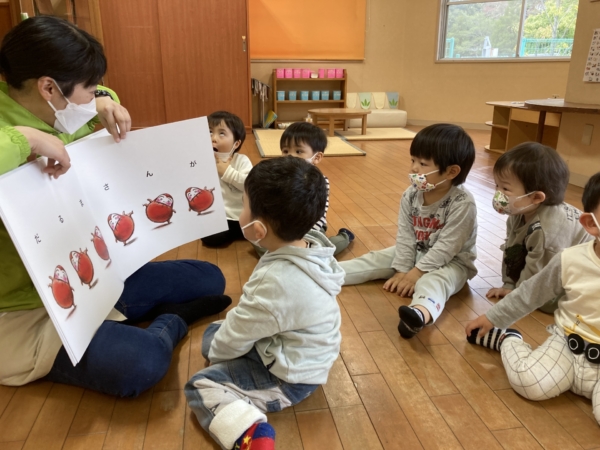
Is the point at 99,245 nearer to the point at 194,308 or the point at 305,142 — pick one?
the point at 194,308

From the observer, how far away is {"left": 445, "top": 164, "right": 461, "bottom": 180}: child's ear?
5.99 feet

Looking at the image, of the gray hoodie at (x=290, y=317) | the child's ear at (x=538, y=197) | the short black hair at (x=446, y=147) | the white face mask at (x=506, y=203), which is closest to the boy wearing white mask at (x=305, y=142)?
the short black hair at (x=446, y=147)

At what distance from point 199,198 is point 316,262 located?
2.36 feet

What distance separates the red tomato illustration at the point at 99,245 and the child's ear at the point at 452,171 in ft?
4.13

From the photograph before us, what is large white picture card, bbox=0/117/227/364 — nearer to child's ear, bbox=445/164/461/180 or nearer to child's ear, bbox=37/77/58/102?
child's ear, bbox=37/77/58/102

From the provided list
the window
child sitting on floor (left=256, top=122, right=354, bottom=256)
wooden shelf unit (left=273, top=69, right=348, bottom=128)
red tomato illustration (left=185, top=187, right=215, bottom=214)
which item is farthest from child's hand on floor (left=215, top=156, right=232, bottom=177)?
the window

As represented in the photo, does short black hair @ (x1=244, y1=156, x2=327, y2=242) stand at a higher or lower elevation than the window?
lower

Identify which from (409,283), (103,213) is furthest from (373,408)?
(103,213)

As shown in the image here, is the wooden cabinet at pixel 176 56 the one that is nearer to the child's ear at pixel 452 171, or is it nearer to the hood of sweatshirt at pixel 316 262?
the child's ear at pixel 452 171

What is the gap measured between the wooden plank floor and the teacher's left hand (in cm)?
68

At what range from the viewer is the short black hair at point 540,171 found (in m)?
1.64

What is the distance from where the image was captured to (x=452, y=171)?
184cm

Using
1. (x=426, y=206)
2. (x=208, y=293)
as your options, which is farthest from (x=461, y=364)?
(x=208, y=293)

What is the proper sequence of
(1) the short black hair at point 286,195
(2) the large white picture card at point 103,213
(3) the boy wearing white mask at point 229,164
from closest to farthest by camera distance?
(2) the large white picture card at point 103,213 → (1) the short black hair at point 286,195 → (3) the boy wearing white mask at point 229,164
